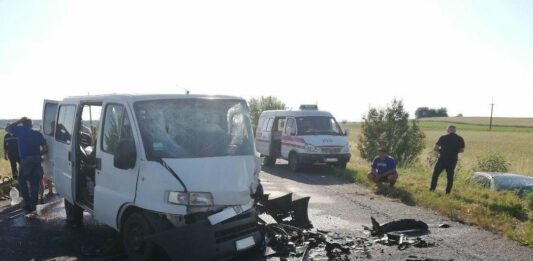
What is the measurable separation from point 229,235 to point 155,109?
5.80 ft

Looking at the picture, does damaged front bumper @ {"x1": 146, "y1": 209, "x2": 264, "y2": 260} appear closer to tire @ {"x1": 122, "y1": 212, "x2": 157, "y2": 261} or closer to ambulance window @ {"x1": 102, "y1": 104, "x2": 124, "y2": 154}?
tire @ {"x1": 122, "y1": 212, "x2": 157, "y2": 261}

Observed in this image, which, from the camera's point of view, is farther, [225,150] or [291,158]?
[291,158]

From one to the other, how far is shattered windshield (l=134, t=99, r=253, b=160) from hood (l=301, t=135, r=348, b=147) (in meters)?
9.49

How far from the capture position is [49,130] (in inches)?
349

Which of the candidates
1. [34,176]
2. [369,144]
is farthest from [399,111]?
[34,176]

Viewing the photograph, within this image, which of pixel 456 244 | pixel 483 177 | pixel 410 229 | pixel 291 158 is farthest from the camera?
pixel 291 158

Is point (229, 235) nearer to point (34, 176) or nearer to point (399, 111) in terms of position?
point (34, 176)

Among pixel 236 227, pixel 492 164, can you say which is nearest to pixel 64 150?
pixel 236 227

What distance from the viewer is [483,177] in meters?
13.7

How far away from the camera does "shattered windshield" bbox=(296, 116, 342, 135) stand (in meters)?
16.0

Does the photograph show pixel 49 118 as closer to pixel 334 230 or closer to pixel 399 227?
pixel 334 230

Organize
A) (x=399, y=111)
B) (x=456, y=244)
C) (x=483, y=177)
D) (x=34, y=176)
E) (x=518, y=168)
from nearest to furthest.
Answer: (x=456, y=244), (x=34, y=176), (x=483, y=177), (x=399, y=111), (x=518, y=168)

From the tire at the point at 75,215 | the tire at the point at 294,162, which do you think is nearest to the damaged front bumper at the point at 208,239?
the tire at the point at 75,215

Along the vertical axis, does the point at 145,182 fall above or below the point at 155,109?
below
